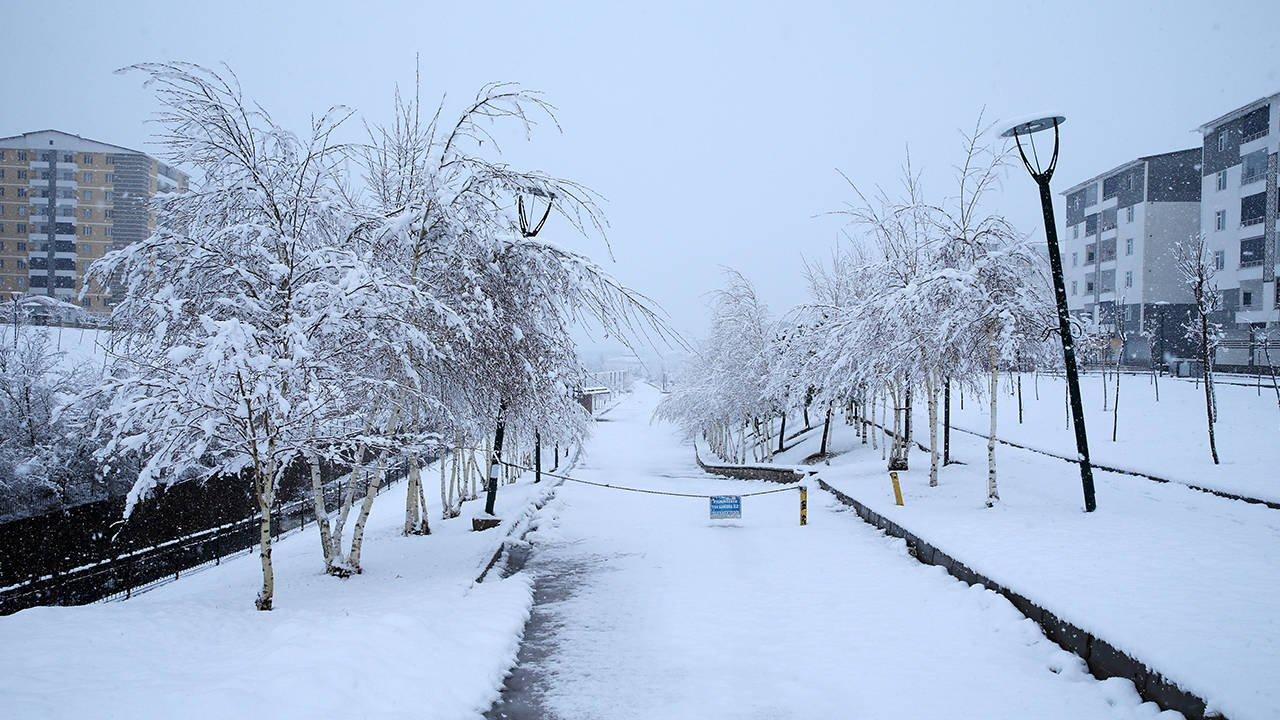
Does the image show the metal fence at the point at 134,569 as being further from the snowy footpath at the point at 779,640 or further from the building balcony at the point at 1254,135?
the building balcony at the point at 1254,135

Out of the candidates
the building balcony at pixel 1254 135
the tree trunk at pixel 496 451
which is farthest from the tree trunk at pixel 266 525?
the building balcony at pixel 1254 135

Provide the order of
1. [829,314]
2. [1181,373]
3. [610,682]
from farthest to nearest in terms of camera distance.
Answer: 1. [1181,373]
2. [829,314]
3. [610,682]

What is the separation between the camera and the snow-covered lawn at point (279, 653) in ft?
19.1

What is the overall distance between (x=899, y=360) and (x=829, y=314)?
12.0m

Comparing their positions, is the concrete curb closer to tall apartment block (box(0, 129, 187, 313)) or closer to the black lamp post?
the black lamp post

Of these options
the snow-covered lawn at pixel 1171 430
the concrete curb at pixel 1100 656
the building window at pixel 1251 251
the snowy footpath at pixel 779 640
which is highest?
the building window at pixel 1251 251

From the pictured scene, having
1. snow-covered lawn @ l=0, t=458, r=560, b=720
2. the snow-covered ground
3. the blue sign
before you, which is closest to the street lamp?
the snow-covered ground

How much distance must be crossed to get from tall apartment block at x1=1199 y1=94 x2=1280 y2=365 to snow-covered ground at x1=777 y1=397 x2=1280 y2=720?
91.7 feet

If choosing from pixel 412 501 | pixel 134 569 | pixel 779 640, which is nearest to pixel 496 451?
pixel 412 501

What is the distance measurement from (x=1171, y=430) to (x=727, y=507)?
16.8 m

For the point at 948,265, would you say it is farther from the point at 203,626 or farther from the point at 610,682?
the point at 203,626

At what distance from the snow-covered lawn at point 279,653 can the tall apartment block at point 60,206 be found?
7265 centimetres

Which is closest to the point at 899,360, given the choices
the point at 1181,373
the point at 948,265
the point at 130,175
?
the point at 948,265

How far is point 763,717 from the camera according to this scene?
6516mm
